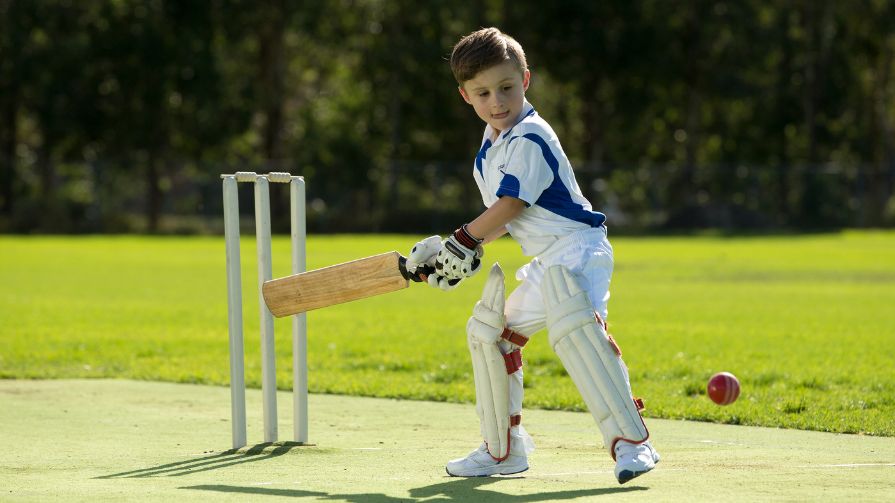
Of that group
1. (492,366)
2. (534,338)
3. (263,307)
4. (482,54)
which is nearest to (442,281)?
(492,366)

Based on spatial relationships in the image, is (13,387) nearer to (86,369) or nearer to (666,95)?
(86,369)

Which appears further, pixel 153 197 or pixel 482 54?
pixel 153 197

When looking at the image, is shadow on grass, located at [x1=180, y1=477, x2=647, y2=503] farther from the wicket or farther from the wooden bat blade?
the wicket

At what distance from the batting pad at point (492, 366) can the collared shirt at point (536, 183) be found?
26cm

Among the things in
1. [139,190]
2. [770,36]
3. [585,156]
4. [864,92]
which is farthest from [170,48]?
[864,92]

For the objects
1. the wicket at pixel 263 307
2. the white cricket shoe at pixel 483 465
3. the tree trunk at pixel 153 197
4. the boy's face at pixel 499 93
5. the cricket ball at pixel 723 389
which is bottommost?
the white cricket shoe at pixel 483 465

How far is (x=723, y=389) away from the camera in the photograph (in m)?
6.54

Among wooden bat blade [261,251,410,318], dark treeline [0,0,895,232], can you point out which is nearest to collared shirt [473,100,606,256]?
wooden bat blade [261,251,410,318]

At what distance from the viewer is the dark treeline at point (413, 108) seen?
3862 cm

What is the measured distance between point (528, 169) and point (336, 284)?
0.99m

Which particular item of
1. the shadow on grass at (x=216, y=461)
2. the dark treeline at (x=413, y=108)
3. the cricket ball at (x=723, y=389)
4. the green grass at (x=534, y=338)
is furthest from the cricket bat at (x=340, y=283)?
the dark treeline at (x=413, y=108)

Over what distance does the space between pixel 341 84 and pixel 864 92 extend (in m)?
18.3

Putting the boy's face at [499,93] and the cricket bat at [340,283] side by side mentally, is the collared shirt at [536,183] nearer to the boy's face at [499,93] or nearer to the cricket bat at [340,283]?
the boy's face at [499,93]

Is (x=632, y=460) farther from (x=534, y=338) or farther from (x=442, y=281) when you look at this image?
(x=534, y=338)
